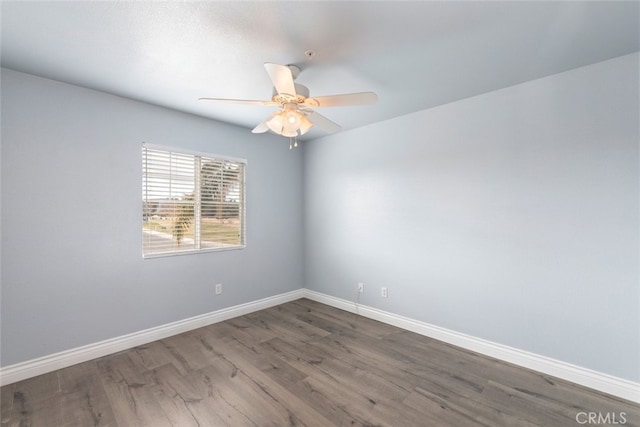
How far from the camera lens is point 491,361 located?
253 centimetres

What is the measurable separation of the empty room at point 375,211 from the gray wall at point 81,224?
0.6 inches

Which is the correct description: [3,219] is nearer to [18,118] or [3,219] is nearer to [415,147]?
[18,118]

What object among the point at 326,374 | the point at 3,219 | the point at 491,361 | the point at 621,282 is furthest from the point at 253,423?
the point at 621,282

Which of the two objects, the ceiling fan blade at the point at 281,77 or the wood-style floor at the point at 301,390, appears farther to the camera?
Answer: the wood-style floor at the point at 301,390

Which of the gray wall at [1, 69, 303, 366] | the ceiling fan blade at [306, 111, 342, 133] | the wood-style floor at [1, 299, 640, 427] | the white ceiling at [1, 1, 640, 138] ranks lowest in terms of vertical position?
the wood-style floor at [1, 299, 640, 427]

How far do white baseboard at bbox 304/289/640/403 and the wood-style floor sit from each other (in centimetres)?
8

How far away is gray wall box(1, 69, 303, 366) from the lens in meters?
2.24

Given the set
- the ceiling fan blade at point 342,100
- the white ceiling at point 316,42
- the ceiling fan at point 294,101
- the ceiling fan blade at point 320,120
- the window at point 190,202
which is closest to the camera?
the white ceiling at point 316,42

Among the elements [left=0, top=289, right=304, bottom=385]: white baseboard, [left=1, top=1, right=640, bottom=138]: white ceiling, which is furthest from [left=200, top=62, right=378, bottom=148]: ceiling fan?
[left=0, top=289, right=304, bottom=385]: white baseboard

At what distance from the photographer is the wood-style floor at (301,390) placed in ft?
6.04

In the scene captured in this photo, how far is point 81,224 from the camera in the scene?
Answer: 8.27ft

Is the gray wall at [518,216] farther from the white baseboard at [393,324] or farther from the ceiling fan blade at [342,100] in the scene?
the ceiling fan blade at [342,100]

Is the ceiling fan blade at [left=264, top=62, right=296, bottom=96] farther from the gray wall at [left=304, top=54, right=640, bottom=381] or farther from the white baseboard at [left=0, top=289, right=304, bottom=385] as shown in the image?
the white baseboard at [left=0, top=289, right=304, bottom=385]

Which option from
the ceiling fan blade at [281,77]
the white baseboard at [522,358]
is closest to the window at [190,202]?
the ceiling fan blade at [281,77]
